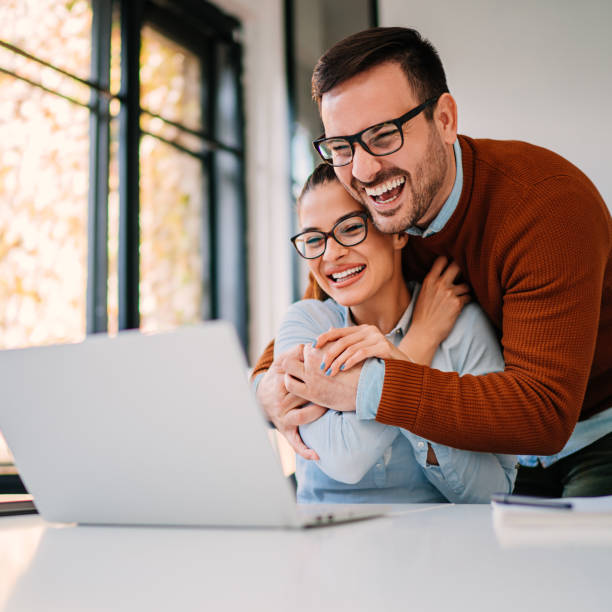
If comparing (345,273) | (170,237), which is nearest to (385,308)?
(345,273)

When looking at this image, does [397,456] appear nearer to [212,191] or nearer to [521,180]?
[521,180]

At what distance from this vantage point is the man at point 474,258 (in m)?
1.12

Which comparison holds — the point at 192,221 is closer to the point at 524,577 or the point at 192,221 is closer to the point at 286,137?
the point at 286,137

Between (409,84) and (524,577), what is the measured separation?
111 cm

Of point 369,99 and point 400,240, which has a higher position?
point 369,99

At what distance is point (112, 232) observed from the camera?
388 cm

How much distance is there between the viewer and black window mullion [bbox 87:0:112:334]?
12.2 ft

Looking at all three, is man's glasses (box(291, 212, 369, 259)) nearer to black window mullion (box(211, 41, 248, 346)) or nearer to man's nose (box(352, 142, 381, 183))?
man's nose (box(352, 142, 381, 183))

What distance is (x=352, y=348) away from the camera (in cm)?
115

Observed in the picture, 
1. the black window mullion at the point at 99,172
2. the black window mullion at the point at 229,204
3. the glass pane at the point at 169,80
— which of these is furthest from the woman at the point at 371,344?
the black window mullion at the point at 229,204

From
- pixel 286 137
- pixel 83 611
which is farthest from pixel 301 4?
pixel 83 611

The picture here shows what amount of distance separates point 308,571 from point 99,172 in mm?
3659

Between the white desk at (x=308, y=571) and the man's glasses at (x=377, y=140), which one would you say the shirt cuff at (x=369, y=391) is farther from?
the man's glasses at (x=377, y=140)

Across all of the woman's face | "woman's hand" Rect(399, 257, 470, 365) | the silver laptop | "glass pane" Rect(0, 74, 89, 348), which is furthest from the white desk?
"glass pane" Rect(0, 74, 89, 348)
